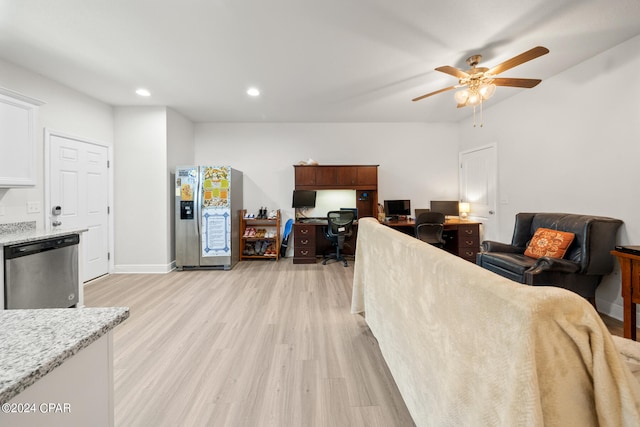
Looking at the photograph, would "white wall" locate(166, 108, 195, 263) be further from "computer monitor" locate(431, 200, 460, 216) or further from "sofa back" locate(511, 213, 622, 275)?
"sofa back" locate(511, 213, 622, 275)

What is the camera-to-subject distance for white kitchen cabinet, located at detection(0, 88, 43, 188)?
2.22m

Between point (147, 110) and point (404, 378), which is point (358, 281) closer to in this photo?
point (404, 378)

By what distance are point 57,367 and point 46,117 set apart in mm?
3982

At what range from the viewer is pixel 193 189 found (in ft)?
13.6

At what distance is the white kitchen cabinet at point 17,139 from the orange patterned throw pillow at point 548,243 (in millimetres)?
5196

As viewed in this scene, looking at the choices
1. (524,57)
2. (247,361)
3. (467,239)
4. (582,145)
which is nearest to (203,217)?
(247,361)

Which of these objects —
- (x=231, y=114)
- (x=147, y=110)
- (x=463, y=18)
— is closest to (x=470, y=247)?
(x=463, y=18)

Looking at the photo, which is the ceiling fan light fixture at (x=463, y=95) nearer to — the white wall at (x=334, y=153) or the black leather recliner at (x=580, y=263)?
the black leather recliner at (x=580, y=263)

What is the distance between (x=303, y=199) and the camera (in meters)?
4.87

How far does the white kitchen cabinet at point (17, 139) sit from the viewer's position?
2.22 meters

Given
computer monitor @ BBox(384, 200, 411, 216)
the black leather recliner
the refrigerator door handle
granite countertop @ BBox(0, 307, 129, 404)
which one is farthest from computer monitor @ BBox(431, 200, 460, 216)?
granite countertop @ BBox(0, 307, 129, 404)

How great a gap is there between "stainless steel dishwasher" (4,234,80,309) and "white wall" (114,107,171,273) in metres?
1.51

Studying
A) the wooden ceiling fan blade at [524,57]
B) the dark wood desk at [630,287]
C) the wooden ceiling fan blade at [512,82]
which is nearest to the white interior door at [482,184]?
the wooden ceiling fan blade at [512,82]

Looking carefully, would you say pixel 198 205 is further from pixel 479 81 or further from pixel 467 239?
pixel 467 239
